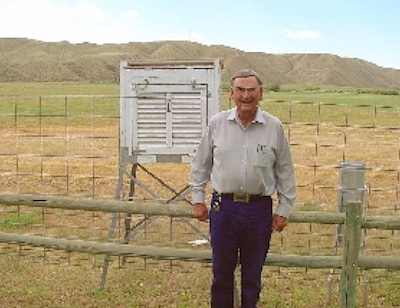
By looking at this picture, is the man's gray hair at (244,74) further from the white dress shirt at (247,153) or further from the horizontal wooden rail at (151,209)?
the horizontal wooden rail at (151,209)

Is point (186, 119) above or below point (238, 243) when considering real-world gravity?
above

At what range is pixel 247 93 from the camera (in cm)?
467

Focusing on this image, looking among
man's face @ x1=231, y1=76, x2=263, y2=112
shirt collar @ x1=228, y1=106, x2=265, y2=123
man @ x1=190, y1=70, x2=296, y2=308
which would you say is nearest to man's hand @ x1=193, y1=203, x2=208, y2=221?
man @ x1=190, y1=70, x2=296, y2=308

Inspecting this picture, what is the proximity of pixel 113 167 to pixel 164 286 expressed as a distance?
9451 mm

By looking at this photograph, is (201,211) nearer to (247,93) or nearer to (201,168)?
(201,168)

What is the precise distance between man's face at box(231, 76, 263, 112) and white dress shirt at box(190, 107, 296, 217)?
10 cm

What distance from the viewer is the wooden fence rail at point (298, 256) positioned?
17.3 ft

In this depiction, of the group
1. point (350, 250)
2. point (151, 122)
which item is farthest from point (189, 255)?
point (151, 122)

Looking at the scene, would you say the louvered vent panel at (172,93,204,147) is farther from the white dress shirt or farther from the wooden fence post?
the wooden fence post

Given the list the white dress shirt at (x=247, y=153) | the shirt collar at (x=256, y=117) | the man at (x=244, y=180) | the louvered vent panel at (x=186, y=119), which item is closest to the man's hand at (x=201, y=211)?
the man at (x=244, y=180)

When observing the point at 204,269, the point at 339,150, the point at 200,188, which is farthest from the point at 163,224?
the point at 339,150

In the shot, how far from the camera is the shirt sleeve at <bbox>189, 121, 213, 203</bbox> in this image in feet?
16.2

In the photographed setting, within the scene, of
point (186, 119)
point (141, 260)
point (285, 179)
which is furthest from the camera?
point (141, 260)

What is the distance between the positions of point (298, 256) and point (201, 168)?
4.19 ft
